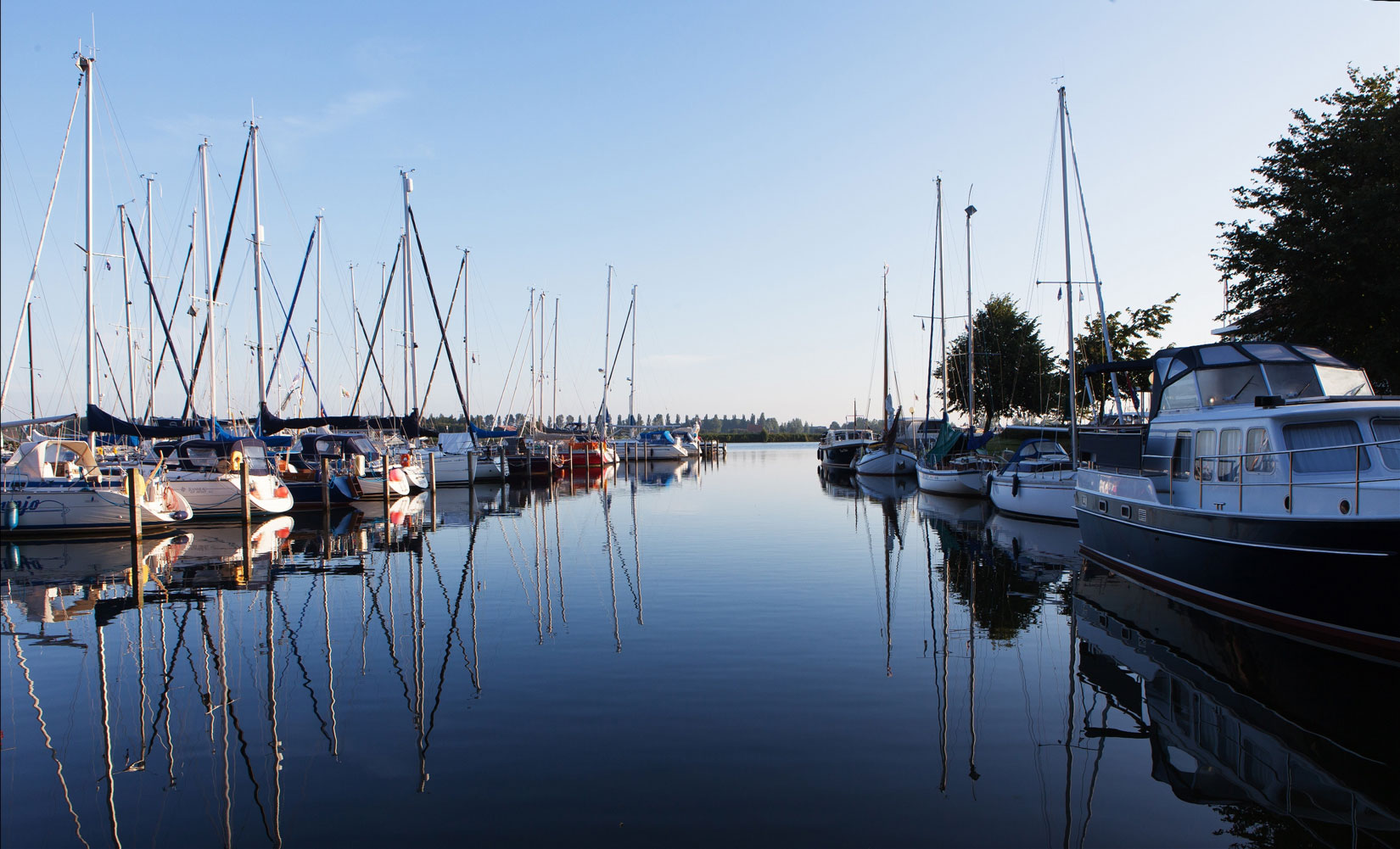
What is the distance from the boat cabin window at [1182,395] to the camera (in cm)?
1570

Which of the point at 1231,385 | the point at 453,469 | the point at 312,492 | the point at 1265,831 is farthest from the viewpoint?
the point at 453,469

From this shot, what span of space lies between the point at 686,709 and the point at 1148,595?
10293mm

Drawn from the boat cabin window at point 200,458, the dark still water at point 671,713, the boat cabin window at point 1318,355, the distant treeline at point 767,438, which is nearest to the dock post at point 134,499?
the dark still water at point 671,713

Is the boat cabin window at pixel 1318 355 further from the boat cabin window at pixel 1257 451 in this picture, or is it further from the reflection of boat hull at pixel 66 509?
the reflection of boat hull at pixel 66 509

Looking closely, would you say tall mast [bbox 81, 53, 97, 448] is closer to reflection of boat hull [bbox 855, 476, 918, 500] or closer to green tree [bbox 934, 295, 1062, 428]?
reflection of boat hull [bbox 855, 476, 918, 500]

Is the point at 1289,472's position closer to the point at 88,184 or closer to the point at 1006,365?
the point at 88,184

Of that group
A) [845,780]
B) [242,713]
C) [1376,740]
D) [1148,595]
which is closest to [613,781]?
[845,780]

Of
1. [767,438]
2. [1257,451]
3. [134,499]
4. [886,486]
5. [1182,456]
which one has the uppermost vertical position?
[1257,451]

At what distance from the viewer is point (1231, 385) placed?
14922mm

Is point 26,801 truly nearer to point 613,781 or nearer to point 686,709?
point 613,781

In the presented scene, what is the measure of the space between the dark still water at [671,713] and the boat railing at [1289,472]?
2057mm

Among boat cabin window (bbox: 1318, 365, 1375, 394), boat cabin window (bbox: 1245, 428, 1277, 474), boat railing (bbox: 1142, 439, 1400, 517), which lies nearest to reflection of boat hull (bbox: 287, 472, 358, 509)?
boat railing (bbox: 1142, 439, 1400, 517)

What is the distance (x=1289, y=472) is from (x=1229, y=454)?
5.40ft

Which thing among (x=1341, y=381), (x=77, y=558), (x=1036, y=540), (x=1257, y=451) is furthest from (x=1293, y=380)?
(x=77, y=558)
